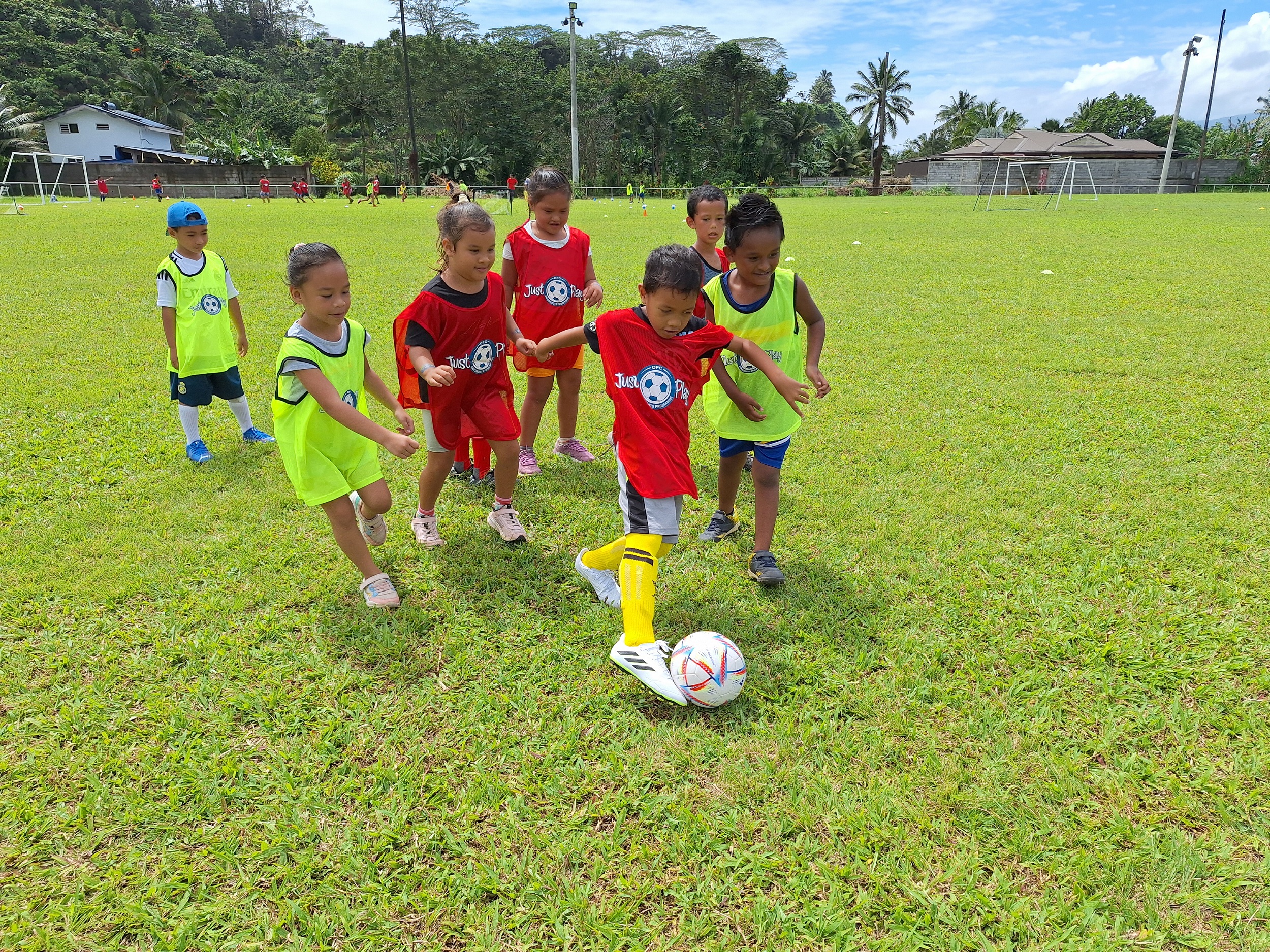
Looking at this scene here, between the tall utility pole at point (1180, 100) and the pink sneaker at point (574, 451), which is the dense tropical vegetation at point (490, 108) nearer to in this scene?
the tall utility pole at point (1180, 100)

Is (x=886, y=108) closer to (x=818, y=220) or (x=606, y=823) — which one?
(x=818, y=220)

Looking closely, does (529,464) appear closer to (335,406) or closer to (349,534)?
(349,534)

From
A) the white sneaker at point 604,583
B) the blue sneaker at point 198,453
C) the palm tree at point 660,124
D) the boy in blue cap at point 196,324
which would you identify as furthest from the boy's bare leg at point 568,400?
the palm tree at point 660,124

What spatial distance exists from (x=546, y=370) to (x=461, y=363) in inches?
43.0

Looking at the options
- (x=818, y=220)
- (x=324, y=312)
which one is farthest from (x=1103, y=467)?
(x=818, y=220)

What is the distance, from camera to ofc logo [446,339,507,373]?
3713 mm

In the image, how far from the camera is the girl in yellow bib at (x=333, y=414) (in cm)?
306

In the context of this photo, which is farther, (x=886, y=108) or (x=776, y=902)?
(x=886, y=108)

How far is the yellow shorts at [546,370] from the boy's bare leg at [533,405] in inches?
1.6

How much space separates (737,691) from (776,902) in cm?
82

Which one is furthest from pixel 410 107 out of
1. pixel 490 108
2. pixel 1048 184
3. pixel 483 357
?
pixel 483 357

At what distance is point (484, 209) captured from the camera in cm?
373

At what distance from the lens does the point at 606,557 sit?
340cm

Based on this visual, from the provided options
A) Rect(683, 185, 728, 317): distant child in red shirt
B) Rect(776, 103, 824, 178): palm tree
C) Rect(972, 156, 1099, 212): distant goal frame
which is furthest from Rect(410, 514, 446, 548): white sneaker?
Rect(776, 103, 824, 178): palm tree
